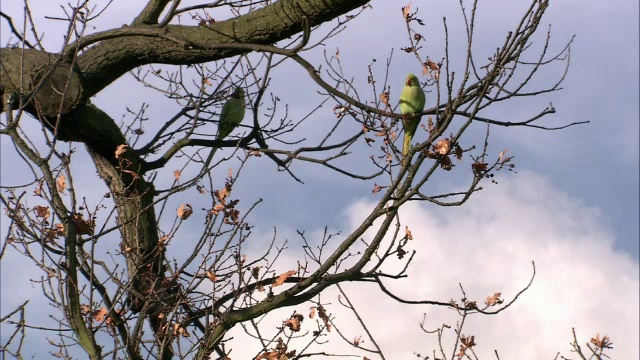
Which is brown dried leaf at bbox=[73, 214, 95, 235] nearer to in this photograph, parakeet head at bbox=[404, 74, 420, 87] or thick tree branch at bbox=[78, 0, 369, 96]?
thick tree branch at bbox=[78, 0, 369, 96]

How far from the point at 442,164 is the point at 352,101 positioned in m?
0.52

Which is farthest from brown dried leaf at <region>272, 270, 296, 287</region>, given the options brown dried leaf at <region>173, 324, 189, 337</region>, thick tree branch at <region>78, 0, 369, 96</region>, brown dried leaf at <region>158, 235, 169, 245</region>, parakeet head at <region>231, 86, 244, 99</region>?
parakeet head at <region>231, 86, 244, 99</region>

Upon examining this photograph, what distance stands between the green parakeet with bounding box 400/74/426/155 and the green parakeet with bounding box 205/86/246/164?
1507 mm

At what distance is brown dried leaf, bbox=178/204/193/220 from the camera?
3.81m

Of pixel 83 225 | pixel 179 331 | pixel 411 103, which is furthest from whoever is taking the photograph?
pixel 411 103

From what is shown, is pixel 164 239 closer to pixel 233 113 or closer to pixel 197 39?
pixel 197 39

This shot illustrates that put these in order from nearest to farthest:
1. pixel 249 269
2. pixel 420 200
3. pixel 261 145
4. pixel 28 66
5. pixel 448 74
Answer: pixel 448 74, pixel 420 200, pixel 249 269, pixel 28 66, pixel 261 145

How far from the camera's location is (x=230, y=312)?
147 inches

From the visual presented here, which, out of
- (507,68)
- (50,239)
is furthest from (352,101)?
(50,239)

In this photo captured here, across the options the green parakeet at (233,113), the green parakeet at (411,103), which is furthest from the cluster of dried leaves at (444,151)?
the green parakeet at (233,113)

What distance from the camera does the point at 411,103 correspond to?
4.09 meters

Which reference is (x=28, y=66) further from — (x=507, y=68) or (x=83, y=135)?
(x=507, y=68)

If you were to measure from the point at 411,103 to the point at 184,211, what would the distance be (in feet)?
4.46

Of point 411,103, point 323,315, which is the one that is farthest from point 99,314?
point 411,103
